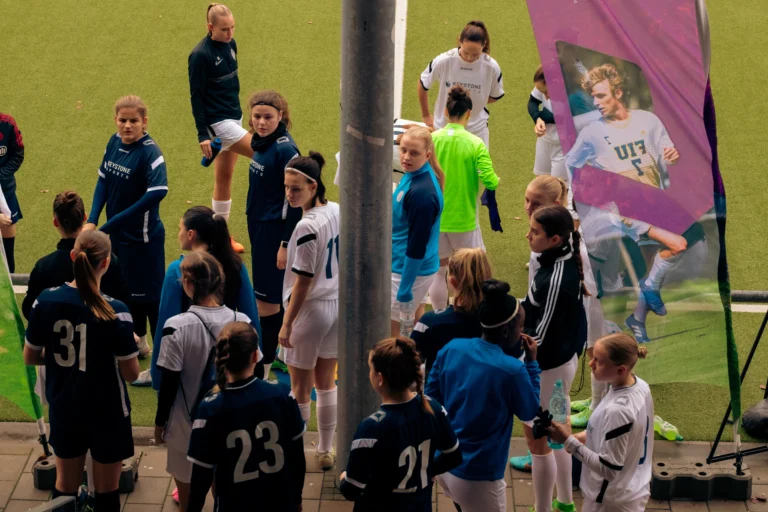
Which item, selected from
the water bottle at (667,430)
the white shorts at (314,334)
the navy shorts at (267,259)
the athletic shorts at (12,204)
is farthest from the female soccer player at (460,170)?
the athletic shorts at (12,204)

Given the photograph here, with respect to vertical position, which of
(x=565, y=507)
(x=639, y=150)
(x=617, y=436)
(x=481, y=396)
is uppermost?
(x=639, y=150)

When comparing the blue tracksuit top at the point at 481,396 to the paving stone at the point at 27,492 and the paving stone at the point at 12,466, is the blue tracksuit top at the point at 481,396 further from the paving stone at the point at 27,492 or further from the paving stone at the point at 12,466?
the paving stone at the point at 12,466

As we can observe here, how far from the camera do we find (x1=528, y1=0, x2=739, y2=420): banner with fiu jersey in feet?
16.3

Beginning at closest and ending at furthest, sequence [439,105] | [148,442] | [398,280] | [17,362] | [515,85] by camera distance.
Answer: [17,362]
[148,442]
[398,280]
[439,105]
[515,85]

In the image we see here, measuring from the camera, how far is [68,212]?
5988 mm

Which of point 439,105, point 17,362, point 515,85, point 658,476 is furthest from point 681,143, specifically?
point 515,85

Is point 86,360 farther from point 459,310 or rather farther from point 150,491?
point 459,310

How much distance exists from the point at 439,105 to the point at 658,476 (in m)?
4.59

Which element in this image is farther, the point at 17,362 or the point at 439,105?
the point at 439,105

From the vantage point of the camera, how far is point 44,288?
577cm

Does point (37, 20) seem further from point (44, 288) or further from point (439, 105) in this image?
point (44, 288)

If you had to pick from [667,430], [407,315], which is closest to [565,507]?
[667,430]

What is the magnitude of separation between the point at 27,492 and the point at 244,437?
2.19 metres

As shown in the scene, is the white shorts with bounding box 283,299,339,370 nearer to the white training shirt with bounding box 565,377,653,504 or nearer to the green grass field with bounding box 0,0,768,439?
the white training shirt with bounding box 565,377,653,504
